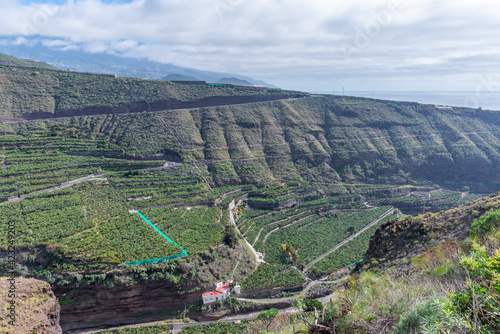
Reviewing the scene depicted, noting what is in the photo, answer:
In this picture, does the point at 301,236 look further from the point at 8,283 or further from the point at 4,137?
the point at 4,137

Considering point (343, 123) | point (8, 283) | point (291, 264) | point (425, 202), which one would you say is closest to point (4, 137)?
point (8, 283)

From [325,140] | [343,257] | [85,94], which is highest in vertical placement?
[85,94]

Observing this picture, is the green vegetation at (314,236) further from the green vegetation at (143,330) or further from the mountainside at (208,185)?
the green vegetation at (143,330)

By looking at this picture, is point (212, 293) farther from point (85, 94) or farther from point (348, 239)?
point (85, 94)

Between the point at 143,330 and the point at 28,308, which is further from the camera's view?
the point at 143,330

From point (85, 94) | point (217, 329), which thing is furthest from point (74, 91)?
point (217, 329)

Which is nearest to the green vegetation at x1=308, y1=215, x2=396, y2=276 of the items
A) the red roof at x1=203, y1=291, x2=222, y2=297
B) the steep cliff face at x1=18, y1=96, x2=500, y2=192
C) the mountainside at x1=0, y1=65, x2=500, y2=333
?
the mountainside at x1=0, y1=65, x2=500, y2=333

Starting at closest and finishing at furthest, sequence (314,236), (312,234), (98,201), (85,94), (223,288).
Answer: (223,288) < (98,201) < (314,236) < (312,234) < (85,94)
